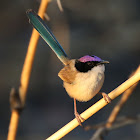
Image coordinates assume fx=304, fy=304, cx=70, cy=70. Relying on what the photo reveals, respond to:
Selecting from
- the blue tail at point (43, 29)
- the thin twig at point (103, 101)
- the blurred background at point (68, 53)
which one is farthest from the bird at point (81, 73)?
the blurred background at point (68, 53)

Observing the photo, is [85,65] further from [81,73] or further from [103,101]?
[103,101]

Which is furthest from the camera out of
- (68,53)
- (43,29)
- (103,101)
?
(68,53)

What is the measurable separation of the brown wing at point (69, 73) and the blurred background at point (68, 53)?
9.54ft

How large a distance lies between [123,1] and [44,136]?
303 centimetres

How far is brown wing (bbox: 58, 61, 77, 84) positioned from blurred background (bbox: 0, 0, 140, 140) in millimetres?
2907

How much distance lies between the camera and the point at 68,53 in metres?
5.89

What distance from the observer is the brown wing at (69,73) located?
2716mm

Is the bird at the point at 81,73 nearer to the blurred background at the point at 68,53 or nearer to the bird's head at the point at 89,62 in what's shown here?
the bird's head at the point at 89,62

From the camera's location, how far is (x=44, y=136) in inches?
221

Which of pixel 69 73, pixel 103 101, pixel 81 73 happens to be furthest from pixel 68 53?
pixel 103 101

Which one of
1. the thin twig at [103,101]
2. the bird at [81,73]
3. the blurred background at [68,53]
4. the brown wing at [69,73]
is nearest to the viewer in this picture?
the thin twig at [103,101]

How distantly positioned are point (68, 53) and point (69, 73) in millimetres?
3145

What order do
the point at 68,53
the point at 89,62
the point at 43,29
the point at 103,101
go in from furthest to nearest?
the point at 68,53
the point at 43,29
the point at 89,62
the point at 103,101

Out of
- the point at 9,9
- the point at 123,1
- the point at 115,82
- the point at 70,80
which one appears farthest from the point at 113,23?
the point at 70,80
